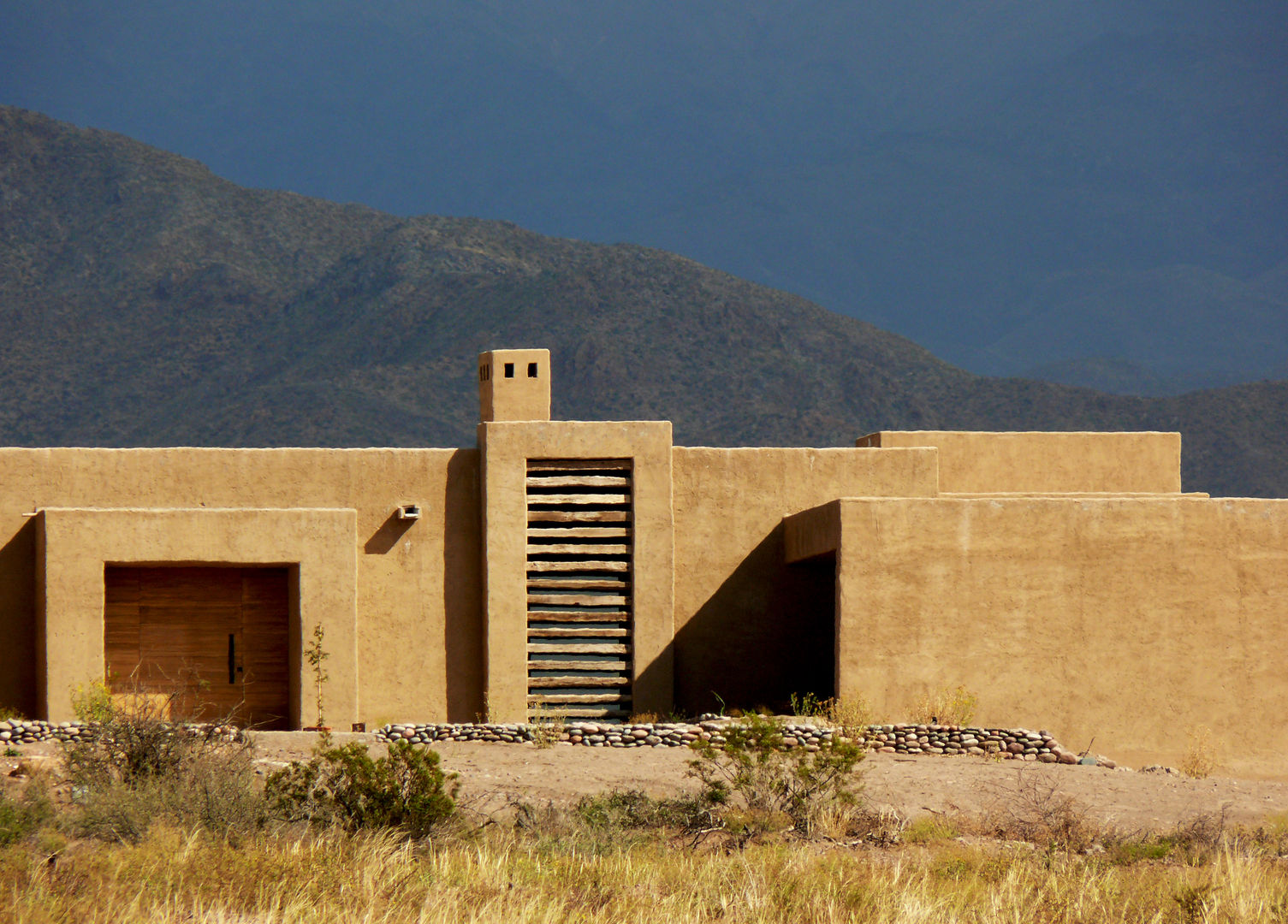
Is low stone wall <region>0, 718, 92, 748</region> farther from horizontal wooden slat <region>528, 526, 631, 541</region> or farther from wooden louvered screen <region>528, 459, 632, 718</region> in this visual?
horizontal wooden slat <region>528, 526, 631, 541</region>

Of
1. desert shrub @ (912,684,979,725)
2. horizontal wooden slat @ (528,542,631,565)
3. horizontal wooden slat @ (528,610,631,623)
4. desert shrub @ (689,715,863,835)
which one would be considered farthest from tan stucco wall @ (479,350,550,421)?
desert shrub @ (689,715,863,835)

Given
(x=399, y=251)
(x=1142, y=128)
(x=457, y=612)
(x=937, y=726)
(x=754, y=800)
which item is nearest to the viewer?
(x=754, y=800)

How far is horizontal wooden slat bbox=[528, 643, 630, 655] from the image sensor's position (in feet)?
63.9

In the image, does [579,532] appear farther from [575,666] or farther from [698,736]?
[698,736]

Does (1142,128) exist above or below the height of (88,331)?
above

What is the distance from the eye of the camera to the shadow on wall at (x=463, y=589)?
19438 mm

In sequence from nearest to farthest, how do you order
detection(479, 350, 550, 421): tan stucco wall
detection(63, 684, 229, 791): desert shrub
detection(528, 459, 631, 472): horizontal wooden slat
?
detection(63, 684, 229, 791): desert shrub → detection(528, 459, 631, 472): horizontal wooden slat → detection(479, 350, 550, 421): tan stucco wall

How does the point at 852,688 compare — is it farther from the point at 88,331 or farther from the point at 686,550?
the point at 88,331

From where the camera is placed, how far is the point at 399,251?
10444 cm

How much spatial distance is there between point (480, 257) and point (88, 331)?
2663cm

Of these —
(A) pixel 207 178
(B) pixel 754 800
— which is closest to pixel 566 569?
(B) pixel 754 800

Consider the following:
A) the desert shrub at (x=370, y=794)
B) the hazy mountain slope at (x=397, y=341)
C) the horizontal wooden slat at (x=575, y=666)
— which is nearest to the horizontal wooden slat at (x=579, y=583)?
the horizontal wooden slat at (x=575, y=666)

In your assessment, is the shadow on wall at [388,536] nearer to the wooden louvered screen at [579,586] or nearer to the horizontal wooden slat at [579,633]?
the wooden louvered screen at [579,586]

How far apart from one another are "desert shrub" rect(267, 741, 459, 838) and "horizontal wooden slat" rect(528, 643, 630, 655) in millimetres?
6962
